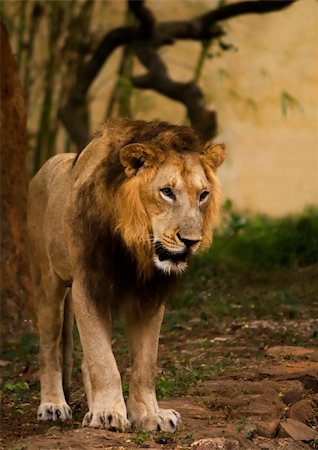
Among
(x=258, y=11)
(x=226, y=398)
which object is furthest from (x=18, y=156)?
(x=226, y=398)

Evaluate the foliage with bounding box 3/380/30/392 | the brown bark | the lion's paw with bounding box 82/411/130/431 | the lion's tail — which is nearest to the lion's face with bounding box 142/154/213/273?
the lion's paw with bounding box 82/411/130/431

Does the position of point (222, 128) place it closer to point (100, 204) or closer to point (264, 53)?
point (264, 53)

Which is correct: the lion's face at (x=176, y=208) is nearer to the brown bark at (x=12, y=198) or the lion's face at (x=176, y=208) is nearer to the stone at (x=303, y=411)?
the stone at (x=303, y=411)

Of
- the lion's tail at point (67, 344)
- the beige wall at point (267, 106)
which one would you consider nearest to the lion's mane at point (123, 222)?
the lion's tail at point (67, 344)

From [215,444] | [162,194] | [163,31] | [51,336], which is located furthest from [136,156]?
[163,31]

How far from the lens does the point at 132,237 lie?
494cm

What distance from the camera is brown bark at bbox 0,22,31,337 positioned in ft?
26.4

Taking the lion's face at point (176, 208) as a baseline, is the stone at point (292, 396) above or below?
below

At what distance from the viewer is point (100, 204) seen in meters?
5.11

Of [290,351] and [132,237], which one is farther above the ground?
[132,237]

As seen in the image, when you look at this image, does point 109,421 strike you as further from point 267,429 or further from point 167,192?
point 167,192

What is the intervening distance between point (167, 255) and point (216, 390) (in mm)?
1056

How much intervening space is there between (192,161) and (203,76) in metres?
8.35

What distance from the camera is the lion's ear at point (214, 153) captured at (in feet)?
16.9
